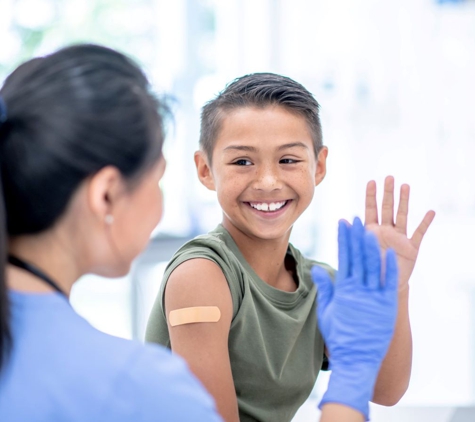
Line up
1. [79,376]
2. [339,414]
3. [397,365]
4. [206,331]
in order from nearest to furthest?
[79,376] < [339,414] < [206,331] < [397,365]

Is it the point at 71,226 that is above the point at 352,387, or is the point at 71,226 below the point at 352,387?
above

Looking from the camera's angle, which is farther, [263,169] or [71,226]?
[263,169]

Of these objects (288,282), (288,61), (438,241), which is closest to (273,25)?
(288,61)

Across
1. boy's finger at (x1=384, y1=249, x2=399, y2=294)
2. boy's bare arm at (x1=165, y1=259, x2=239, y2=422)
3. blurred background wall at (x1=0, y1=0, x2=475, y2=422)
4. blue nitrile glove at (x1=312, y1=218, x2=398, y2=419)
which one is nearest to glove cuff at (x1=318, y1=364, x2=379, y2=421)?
blue nitrile glove at (x1=312, y1=218, x2=398, y2=419)

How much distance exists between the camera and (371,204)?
119 centimetres

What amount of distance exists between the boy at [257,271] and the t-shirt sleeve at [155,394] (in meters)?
0.39

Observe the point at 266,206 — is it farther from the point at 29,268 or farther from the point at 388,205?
the point at 29,268

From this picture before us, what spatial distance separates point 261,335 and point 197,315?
0.14 meters

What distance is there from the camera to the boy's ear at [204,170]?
4.30 feet

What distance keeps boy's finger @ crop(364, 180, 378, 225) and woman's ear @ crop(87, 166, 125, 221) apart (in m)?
0.55

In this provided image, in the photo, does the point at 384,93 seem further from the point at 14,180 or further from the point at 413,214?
the point at 14,180

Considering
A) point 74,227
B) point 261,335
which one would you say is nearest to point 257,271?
point 261,335

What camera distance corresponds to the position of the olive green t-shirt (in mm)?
1173

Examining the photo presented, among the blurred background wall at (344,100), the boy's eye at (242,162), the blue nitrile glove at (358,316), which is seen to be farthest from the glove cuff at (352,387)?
the blurred background wall at (344,100)
